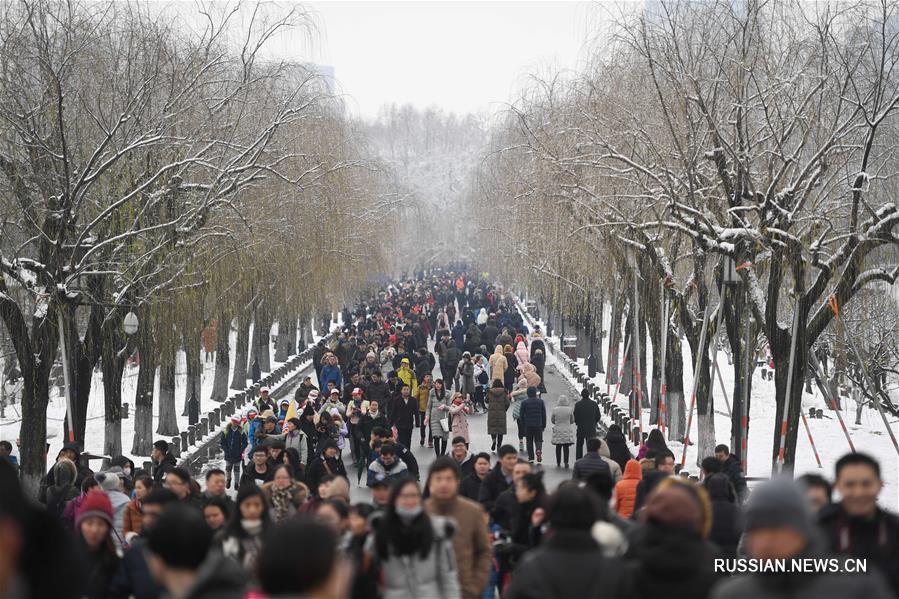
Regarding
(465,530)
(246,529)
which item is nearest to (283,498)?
(246,529)

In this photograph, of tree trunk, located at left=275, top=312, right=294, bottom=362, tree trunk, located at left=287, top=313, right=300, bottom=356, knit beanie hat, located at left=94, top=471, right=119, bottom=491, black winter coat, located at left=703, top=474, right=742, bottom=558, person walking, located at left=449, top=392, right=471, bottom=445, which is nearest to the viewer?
black winter coat, located at left=703, top=474, right=742, bottom=558

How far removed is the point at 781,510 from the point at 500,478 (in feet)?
20.6

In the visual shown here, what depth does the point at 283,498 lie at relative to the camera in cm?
1014

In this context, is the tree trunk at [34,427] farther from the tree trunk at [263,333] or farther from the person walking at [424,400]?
the tree trunk at [263,333]

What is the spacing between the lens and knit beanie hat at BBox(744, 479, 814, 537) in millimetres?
4727

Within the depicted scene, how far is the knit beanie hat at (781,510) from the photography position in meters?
4.73

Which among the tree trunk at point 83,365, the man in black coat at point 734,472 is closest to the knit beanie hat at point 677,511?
the man in black coat at point 734,472

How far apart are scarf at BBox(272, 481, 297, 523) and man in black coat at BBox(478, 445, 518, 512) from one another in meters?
1.56

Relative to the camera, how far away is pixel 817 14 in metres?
17.5

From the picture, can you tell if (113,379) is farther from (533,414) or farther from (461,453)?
(461,453)

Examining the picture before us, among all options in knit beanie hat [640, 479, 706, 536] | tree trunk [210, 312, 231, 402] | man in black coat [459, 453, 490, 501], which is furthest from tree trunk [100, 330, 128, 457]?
knit beanie hat [640, 479, 706, 536]

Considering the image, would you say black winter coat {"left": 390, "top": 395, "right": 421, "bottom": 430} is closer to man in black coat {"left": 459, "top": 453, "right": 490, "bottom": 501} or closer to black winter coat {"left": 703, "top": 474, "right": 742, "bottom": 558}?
man in black coat {"left": 459, "top": 453, "right": 490, "bottom": 501}

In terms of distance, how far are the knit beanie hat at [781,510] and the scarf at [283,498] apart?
574 centimetres

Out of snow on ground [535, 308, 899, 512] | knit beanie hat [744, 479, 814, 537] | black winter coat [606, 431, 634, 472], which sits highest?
knit beanie hat [744, 479, 814, 537]
